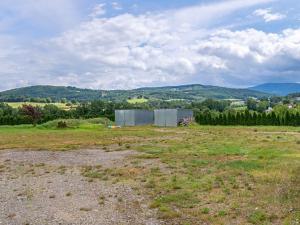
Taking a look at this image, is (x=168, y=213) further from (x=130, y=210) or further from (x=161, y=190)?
(x=161, y=190)

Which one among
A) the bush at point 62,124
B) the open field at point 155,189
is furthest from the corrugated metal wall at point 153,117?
the open field at point 155,189

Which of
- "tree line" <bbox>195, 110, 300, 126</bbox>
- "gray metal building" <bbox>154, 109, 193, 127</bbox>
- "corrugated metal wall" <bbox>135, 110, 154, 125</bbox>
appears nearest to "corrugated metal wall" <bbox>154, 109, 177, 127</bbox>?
"gray metal building" <bbox>154, 109, 193, 127</bbox>

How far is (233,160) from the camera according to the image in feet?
67.5

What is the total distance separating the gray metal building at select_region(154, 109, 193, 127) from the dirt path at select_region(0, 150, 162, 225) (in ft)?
145

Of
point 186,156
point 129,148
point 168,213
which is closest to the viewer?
point 168,213

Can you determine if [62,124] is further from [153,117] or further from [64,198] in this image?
[64,198]

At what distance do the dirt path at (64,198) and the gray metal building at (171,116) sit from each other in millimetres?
44180

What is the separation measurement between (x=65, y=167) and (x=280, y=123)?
51131mm

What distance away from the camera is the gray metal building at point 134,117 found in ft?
222

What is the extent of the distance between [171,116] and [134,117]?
232 inches

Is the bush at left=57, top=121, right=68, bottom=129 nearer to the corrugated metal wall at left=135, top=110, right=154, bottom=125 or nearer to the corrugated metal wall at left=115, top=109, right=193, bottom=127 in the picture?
the corrugated metal wall at left=115, top=109, right=193, bottom=127

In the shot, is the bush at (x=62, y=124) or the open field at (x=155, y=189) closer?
the open field at (x=155, y=189)

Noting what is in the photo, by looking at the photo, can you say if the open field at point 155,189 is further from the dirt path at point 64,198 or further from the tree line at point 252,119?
the tree line at point 252,119

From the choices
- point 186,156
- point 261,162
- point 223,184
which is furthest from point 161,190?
point 186,156
